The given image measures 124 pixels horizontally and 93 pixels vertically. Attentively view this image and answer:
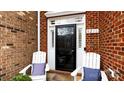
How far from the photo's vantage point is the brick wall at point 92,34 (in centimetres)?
376

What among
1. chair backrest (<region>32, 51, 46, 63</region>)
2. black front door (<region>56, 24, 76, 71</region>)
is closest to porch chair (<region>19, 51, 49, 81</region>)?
chair backrest (<region>32, 51, 46, 63</region>)

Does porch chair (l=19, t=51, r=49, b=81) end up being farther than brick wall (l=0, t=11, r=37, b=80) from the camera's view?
Yes

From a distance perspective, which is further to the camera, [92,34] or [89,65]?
[92,34]

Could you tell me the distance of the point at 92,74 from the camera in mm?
2557

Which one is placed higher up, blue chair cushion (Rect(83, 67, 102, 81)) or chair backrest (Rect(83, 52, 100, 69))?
chair backrest (Rect(83, 52, 100, 69))

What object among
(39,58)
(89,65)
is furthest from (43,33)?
(89,65)

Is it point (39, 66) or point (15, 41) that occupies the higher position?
point (15, 41)

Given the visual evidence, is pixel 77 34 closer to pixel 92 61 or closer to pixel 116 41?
pixel 92 61

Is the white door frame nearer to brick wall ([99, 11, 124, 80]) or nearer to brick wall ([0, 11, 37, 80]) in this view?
brick wall ([0, 11, 37, 80])

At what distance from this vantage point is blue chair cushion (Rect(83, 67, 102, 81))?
2490 millimetres

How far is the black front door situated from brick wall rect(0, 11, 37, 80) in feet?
3.14

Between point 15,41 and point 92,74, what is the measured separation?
1.58 meters
